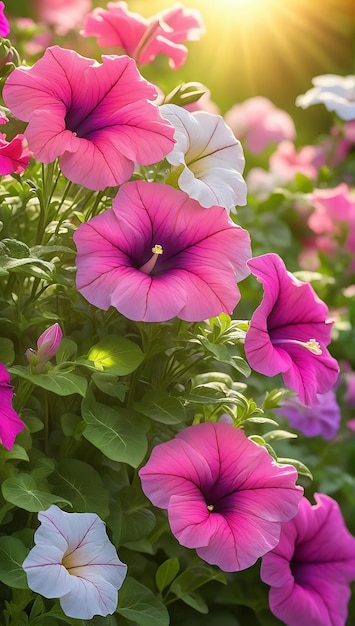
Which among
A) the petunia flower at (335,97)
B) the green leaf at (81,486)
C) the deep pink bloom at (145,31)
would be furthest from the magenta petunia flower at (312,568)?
the petunia flower at (335,97)

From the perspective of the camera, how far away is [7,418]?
32.1 inches

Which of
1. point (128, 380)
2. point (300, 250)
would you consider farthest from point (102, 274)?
point (300, 250)

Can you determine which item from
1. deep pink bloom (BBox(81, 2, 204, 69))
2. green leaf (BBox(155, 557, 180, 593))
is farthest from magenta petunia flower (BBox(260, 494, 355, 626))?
deep pink bloom (BBox(81, 2, 204, 69))

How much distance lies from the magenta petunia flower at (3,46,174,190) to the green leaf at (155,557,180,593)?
15.7 inches

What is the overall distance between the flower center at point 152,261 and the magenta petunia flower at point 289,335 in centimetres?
10

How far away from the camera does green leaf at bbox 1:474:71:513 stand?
0.81m

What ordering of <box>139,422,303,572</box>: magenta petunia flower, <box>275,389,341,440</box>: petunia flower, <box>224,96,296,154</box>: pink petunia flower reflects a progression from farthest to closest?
<box>224,96,296,154</box>: pink petunia flower < <box>275,389,341,440</box>: petunia flower < <box>139,422,303,572</box>: magenta petunia flower

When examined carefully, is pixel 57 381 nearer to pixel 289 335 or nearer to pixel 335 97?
pixel 289 335

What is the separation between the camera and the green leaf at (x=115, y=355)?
2.89ft

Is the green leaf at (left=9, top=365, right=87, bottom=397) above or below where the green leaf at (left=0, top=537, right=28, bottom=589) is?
above

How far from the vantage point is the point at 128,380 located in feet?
3.28

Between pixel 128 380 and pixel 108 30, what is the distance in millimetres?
469

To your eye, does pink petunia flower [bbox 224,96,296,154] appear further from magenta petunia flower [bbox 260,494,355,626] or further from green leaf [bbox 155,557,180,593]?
green leaf [bbox 155,557,180,593]

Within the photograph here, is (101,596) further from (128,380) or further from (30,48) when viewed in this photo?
(30,48)
